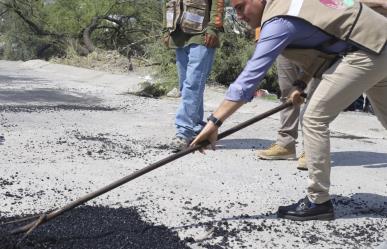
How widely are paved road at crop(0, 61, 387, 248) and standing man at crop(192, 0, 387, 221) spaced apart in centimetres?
32

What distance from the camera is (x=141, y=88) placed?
1021 centimetres

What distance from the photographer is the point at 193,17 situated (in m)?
5.30

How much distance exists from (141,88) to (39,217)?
7.06 m

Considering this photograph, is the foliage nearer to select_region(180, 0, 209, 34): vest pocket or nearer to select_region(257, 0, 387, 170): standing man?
select_region(180, 0, 209, 34): vest pocket

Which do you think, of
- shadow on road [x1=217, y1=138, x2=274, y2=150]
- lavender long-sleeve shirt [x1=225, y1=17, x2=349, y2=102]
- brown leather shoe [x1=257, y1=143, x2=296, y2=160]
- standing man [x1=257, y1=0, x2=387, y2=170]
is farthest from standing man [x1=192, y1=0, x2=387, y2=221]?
shadow on road [x1=217, y1=138, x2=274, y2=150]

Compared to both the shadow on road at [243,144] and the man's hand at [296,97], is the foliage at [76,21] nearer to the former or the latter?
the shadow on road at [243,144]

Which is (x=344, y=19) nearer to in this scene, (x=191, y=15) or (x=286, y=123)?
(x=286, y=123)

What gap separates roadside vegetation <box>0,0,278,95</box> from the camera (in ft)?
50.0

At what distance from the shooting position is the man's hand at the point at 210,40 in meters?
5.26

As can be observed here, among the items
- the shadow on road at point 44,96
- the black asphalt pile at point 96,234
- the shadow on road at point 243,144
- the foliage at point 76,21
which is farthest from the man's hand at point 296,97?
the foliage at point 76,21

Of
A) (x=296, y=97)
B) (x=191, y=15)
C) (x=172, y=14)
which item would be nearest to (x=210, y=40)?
(x=191, y=15)

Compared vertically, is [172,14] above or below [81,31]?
above

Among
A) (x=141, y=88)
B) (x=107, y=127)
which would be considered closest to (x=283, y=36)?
(x=107, y=127)

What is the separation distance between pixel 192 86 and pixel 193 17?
0.64 meters
